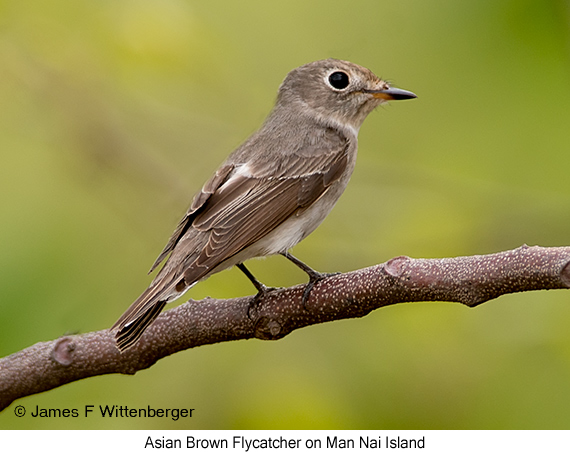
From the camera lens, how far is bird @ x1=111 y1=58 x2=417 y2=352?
3881 millimetres

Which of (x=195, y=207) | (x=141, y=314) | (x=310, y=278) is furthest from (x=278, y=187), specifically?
(x=141, y=314)

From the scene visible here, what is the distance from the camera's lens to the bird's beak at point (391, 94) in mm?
4895

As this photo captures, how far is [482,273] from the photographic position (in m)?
2.89

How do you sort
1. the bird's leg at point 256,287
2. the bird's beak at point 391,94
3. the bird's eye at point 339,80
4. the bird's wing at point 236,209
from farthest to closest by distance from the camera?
the bird's eye at point 339,80, the bird's beak at point 391,94, the bird's wing at point 236,209, the bird's leg at point 256,287

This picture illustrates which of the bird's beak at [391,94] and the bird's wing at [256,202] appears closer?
the bird's wing at [256,202]

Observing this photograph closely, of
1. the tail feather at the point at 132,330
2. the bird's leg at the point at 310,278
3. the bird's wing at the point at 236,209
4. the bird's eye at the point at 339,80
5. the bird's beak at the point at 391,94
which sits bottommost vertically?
the tail feather at the point at 132,330

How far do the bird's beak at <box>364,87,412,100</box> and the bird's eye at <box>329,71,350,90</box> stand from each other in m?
0.17

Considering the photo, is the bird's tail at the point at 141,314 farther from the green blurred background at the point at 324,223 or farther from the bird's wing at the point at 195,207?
the bird's wing at the point at 195,207

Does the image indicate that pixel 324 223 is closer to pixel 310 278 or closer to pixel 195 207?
pixel 195 207

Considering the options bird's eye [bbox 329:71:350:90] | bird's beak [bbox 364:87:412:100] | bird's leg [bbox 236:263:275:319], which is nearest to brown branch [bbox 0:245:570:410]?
bird's leg [bbox 236:263:275:319]

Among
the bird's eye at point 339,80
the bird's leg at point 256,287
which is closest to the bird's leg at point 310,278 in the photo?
the bird's leg at point 256,287

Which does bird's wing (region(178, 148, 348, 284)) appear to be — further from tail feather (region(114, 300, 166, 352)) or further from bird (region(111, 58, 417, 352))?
tail feather (region(114, 300, 166, 352))

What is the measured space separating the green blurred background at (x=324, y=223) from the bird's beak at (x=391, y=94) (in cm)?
25
